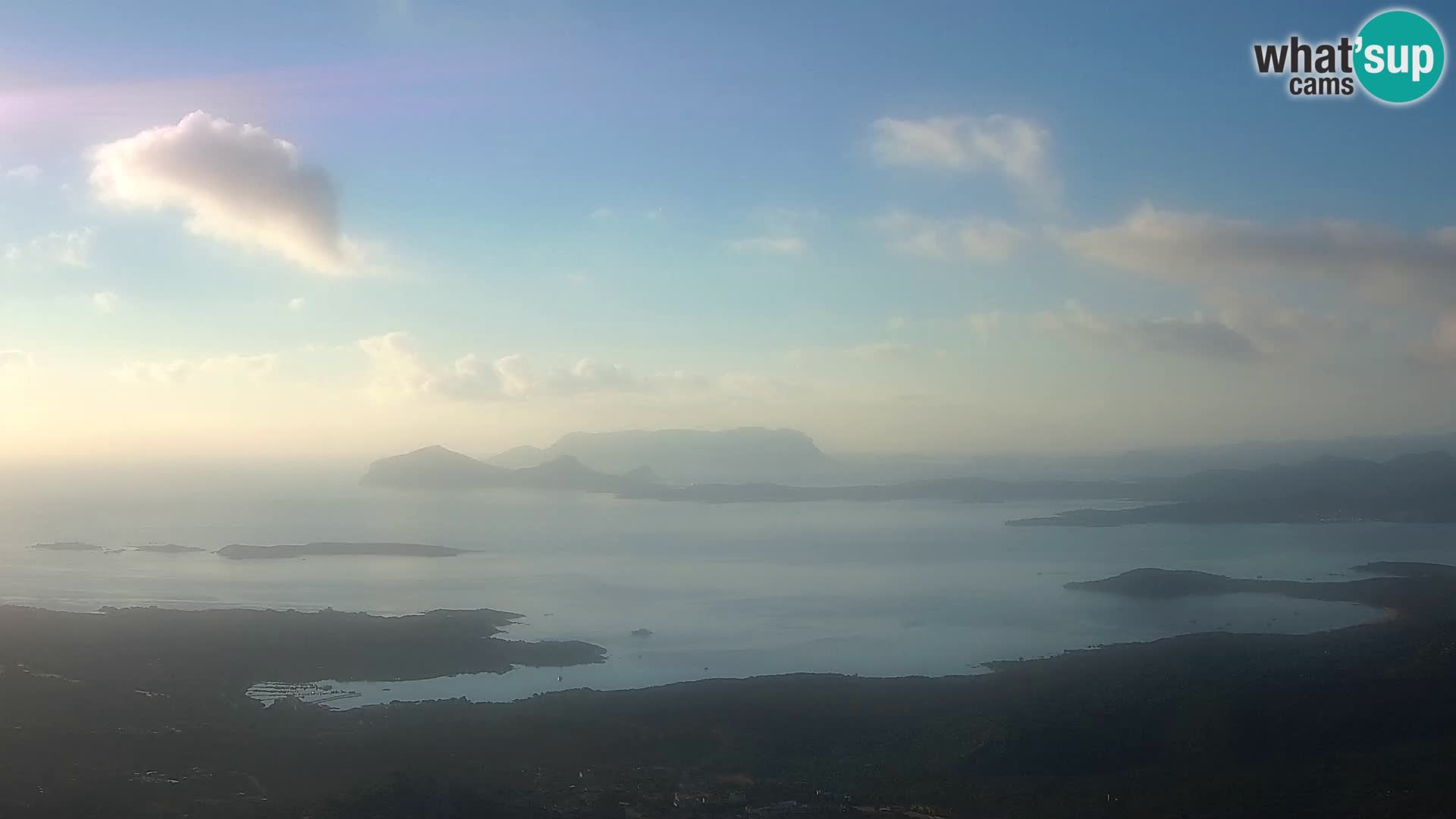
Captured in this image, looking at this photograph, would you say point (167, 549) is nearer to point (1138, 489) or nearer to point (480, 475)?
point (480, 475)

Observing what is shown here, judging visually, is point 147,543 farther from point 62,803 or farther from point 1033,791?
point 1033,791

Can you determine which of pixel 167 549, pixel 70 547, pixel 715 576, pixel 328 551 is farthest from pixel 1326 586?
pixel 70 547

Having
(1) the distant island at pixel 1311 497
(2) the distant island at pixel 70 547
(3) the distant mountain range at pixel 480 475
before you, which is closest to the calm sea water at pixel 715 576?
(2) the distant island at pixel 70 547

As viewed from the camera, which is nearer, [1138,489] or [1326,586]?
[1326,586]

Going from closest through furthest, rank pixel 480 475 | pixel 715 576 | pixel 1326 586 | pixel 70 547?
pixel 1326 586 → pixel 715 576 → pixel 70 547 → pixel 480 475

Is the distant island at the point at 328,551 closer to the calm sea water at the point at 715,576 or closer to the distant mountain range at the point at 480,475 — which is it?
the calm sea water at the point at 715,576
